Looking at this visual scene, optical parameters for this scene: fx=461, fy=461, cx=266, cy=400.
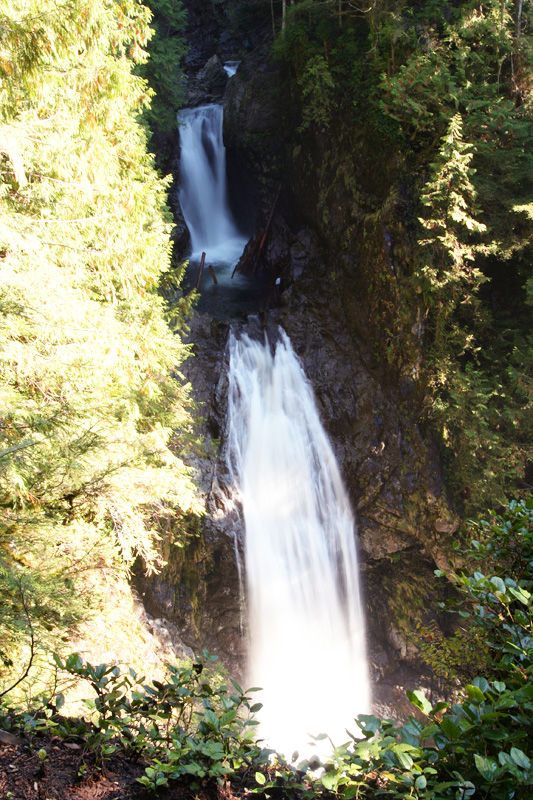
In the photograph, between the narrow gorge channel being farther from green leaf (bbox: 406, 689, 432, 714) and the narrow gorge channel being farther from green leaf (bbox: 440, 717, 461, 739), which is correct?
green leaf (bbox: 440, 717, 461, 739)

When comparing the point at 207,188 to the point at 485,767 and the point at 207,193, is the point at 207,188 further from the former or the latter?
the point at 485,767

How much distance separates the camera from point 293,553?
35.7 feet

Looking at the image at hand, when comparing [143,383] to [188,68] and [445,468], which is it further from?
[188,68]

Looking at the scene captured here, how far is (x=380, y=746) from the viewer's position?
1.59 m

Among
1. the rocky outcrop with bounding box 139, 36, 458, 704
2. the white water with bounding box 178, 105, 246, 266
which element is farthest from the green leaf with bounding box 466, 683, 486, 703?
the white water with bounding box 178, 105, 246, 266

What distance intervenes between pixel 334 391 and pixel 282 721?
7.64 metres

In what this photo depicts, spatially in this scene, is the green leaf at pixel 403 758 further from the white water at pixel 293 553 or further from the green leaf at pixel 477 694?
the white water at pixel 293 553

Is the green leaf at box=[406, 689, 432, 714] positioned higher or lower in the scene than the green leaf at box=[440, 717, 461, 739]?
higher

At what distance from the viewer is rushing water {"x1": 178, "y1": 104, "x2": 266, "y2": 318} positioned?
16438mm

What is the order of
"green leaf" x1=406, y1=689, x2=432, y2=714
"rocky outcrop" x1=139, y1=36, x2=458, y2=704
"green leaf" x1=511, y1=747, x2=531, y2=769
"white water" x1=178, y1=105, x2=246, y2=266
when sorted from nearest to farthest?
"green leaf" x1=511, y1=747, x2=531, y2=769
"green leaf" x1=406, y1=689, x2=432, y2=714
"rocky outcrop" x1=139, y1=36, x2=458, y2=704
"white water" x1=178, y1=105, x2=246, y2=266

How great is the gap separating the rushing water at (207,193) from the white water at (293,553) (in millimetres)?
5834

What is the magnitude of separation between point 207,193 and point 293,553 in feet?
43.5

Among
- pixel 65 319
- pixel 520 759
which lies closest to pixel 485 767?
pixel 520 759

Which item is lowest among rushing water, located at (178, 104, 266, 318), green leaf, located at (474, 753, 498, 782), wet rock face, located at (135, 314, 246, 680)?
green leaf, located at (474, 753, 498, 782)
